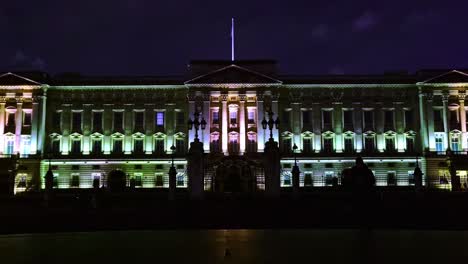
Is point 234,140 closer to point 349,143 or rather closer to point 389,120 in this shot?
point 349,143

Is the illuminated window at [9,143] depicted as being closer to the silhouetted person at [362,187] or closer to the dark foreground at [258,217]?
the dark foreground at [258,217]

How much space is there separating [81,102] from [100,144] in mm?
5786

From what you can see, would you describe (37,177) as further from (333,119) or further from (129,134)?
(333,119)

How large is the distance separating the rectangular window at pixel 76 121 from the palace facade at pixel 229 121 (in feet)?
0.39

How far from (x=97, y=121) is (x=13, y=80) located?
11.0 metres

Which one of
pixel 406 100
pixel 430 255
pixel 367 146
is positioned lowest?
pixel 430 255

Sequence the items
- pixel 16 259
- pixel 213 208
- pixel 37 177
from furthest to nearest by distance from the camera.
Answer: pixel 37 177 < pixel 213 208 < pixel 16 259

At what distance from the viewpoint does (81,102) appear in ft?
208

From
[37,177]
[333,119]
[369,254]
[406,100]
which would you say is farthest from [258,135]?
[369,254]

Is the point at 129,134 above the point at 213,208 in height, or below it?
above

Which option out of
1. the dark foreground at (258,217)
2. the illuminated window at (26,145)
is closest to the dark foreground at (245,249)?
the dark foreground at (258,217)

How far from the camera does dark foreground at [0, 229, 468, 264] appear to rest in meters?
12.7

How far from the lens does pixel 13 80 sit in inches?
2432

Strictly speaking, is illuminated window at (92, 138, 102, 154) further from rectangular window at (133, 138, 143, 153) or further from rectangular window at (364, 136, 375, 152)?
rectangular window at (364, 136, 375, 152)
